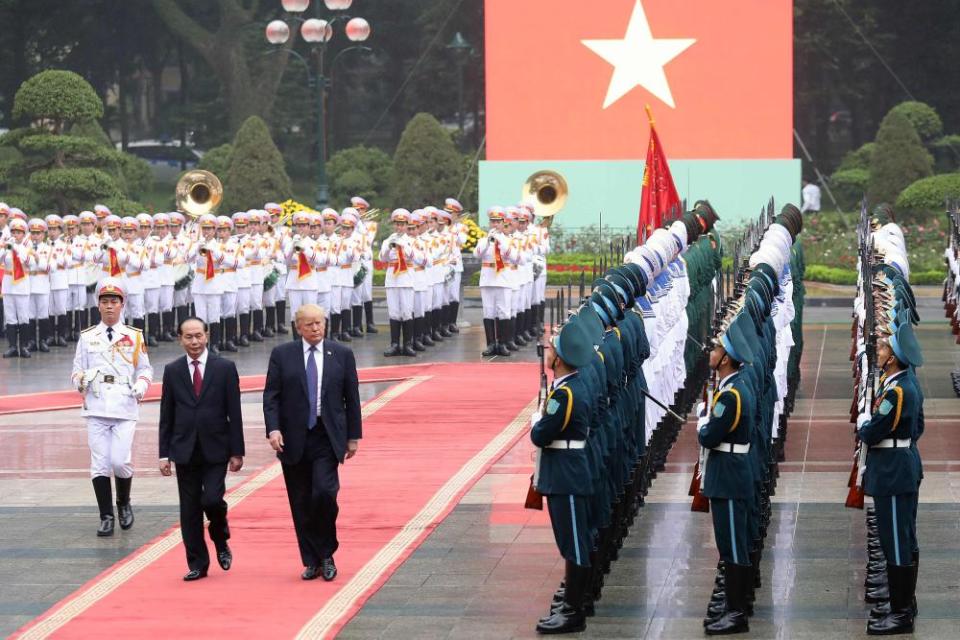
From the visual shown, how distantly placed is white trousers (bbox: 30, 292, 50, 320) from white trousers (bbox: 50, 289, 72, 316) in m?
0.28

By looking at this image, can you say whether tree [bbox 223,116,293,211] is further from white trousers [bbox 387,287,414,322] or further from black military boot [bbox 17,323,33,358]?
white trousers [bbox 387,287,414,322]

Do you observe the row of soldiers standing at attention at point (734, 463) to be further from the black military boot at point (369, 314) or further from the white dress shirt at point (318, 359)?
the black military boot at point (369, 314)

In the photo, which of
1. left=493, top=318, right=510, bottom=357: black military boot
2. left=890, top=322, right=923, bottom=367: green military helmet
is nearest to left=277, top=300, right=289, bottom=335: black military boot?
left=493, top=318, right=510, bottom=357: black military boot

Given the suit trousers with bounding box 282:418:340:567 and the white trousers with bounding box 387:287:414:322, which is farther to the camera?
the white trousers with bounding box 387:287:414:322

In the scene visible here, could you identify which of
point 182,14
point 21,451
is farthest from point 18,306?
point 182,14

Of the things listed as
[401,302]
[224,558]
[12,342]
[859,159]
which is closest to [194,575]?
[224,558]

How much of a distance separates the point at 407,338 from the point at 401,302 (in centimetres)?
45

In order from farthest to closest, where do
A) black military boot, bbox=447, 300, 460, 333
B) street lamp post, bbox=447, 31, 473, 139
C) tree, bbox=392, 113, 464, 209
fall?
street lamp post, bbox=447, 31, 473, 139, tree, bbox=392, 113, 464, 209, black military boot, bbox=447, 300, 460, 333

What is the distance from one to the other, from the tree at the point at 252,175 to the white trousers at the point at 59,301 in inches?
577

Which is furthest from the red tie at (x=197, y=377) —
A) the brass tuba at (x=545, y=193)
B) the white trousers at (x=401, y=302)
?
the brass tuba at (x=545, y=193)

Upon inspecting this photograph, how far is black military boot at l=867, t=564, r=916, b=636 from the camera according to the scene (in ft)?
30.7

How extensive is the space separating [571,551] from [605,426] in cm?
100

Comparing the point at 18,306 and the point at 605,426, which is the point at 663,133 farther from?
the point at 605,426

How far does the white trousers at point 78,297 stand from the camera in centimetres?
2545
